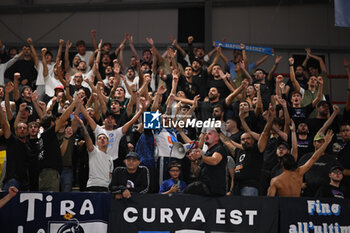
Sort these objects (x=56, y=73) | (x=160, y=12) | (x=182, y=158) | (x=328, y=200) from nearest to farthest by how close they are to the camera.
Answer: (x=328, y=200) < (x=182, y=158) < (x=56, y=73) < (x=160, y=12)

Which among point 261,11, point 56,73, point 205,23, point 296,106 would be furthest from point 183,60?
point 296,106

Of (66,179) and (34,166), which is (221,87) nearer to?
(66,179)

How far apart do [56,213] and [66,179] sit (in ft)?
4.95

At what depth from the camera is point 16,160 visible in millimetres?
9008

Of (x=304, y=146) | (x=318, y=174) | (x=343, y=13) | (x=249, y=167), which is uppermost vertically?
(x=343, y=13)

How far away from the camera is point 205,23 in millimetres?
16922

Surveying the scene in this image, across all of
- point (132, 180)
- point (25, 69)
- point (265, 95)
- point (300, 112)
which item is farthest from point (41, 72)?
point (300, 112)

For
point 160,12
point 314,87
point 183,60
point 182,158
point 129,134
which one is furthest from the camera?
point 160,12

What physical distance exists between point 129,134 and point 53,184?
2.08 m

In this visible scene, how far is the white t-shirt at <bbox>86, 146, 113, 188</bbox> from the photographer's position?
361 inches

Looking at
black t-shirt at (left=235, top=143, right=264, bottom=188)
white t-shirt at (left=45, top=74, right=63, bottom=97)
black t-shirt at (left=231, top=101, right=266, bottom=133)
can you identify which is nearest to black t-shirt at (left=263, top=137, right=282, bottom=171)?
black t-shirt at (left=235, top=143, right=264, bottom=188)

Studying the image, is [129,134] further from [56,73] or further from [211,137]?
[56,73]

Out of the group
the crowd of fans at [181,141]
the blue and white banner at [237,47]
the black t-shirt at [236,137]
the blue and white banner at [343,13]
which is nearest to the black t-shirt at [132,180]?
the crowd of fans at [181,141]

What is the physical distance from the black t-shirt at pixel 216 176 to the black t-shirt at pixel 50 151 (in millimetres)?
2720
